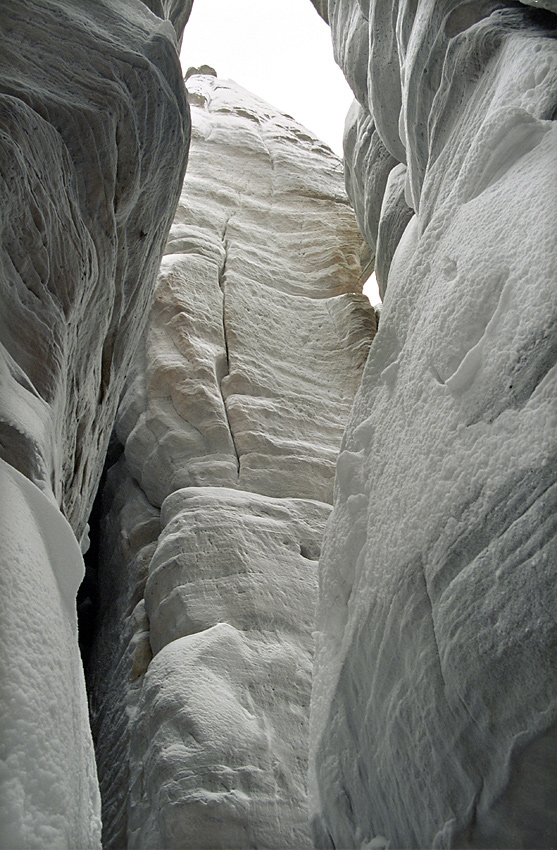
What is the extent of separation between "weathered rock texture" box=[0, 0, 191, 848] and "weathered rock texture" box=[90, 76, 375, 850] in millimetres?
770

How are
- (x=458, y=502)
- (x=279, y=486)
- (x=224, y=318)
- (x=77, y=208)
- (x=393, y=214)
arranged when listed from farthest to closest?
(x=224, y=318) → (x=393, y=214) → (x=279, y=486) → (x=77, y=208) → (x=458, y=502)

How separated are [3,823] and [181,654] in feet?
7.58

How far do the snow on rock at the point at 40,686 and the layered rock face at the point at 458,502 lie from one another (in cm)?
94

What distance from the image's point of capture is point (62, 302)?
114 inches

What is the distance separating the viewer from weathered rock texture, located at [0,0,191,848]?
1651 mm

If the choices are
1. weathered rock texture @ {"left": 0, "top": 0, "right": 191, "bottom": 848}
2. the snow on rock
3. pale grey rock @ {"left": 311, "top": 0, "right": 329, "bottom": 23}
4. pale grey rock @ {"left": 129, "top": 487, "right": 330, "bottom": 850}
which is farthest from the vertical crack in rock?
the snow on rock

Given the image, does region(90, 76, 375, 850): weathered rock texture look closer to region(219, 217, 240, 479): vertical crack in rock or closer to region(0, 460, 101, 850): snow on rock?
region(219, 217, 240, 479): vertical crack in rock

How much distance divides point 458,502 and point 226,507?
8.81 feet

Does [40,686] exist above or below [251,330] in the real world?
below

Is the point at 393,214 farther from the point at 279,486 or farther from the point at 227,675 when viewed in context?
the point at 227,675

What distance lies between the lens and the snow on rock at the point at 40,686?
149 centimetres

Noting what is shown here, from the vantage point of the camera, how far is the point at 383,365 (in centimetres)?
275

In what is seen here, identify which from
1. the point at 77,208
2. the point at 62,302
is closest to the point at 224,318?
the point at 77,208

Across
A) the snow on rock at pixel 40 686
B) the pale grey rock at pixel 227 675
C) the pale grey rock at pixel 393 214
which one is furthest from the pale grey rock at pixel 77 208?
the pale grey rock at pixel 393 214
